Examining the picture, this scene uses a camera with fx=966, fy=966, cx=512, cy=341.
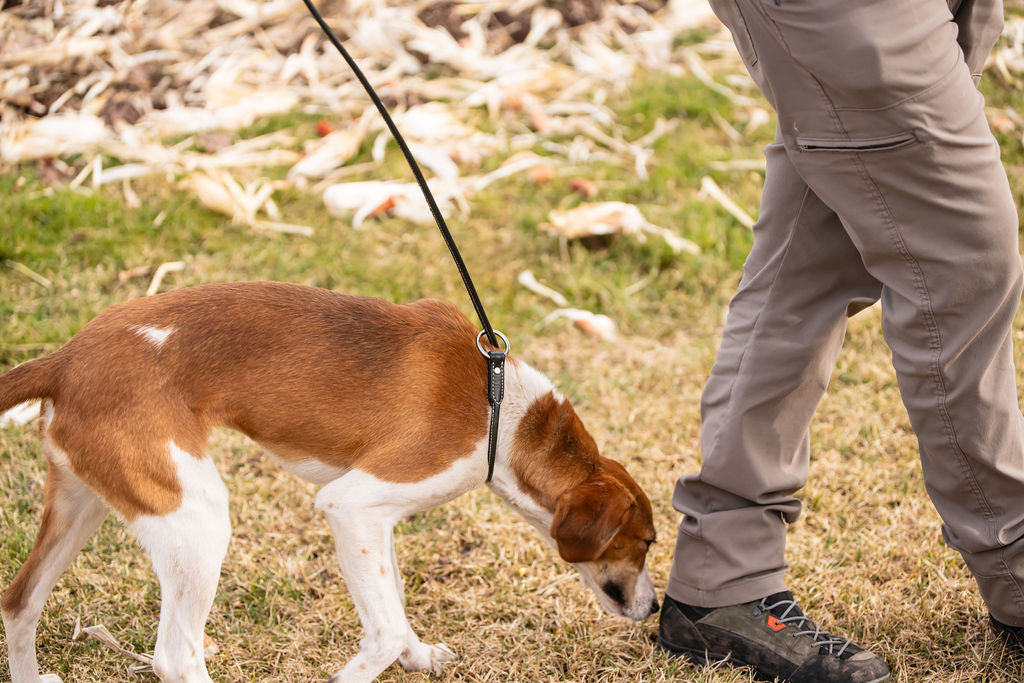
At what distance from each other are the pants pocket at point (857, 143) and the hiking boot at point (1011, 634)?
1515 mm

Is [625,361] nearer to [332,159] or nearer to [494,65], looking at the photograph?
[332,159]

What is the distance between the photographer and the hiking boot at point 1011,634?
2826 millimetres

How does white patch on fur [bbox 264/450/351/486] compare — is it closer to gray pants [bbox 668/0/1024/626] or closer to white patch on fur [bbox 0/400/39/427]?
gray pants [bbox 668/0/1024/626]

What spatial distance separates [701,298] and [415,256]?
5.42ft

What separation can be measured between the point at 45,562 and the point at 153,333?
2.41ft

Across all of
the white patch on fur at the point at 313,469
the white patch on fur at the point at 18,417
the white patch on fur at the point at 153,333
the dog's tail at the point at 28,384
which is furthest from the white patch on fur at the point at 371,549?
the white patch on fur at the point at 18,417

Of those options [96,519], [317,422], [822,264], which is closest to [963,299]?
[822,264]

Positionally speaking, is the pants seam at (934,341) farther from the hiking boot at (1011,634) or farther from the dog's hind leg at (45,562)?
the dog's hind leg at (45,562)

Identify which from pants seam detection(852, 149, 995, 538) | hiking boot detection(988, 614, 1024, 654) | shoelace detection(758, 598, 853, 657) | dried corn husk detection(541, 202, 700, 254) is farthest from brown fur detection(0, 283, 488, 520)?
dried corn husk detection(541, 202, 700, 254)

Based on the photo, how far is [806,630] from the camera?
2.92 m

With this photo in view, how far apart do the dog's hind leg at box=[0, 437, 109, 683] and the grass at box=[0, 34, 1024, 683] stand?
0.25 meters

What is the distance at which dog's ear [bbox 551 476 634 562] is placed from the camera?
8.99 ft

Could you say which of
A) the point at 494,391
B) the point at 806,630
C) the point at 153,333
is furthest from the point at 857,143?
the point at 153,333

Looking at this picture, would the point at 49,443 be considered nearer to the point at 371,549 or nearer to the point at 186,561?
the point at 186,561
